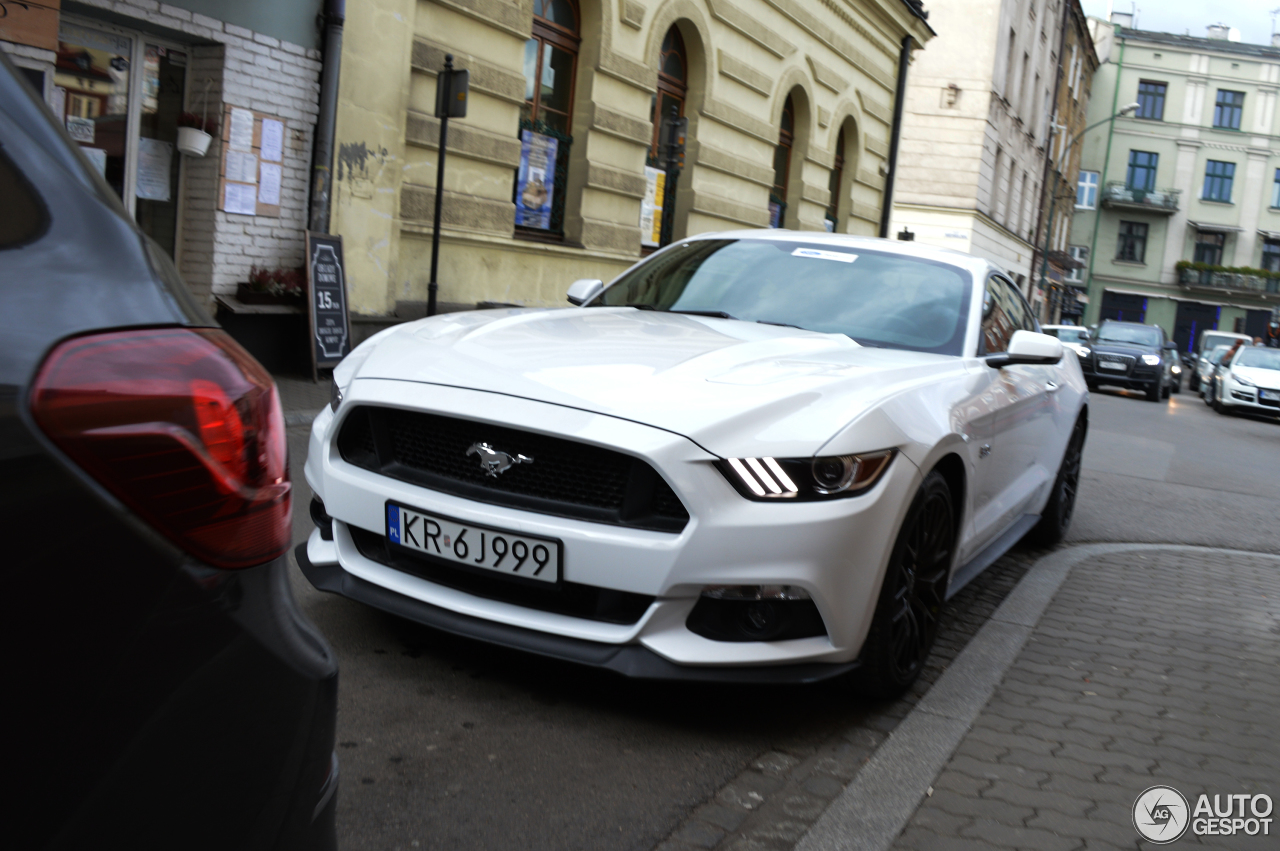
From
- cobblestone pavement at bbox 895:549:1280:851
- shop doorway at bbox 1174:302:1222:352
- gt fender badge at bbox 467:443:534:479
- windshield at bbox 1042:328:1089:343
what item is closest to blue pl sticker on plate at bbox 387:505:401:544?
gt fender badge at bbox 467:443:534:479

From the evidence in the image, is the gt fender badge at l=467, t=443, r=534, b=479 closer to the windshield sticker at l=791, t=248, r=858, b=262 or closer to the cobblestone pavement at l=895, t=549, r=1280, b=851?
the cobblestone pavement at l=895, t=549, r=1280, b=851

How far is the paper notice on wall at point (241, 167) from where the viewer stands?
9906 mm

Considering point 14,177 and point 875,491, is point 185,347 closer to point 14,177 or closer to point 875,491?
point 14,177

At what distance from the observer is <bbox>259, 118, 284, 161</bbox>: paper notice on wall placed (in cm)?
1021

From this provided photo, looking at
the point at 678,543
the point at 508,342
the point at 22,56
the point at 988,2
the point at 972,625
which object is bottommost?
the point at 972,625

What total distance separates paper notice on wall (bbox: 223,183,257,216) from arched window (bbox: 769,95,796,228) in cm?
1252

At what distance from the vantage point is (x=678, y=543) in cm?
294

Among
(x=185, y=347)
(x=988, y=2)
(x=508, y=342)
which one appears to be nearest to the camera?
(x=185, y=347)

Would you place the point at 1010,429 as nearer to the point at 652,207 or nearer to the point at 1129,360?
the point at 652,207

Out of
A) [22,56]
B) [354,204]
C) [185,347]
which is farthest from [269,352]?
[185,347]

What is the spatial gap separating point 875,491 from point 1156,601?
9.60 ft

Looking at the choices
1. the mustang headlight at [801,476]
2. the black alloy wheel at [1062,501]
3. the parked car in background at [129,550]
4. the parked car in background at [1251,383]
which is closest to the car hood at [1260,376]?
the parked car in background at [1251,383]

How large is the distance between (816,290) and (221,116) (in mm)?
6865

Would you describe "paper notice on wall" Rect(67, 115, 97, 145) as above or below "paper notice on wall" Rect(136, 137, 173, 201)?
above
